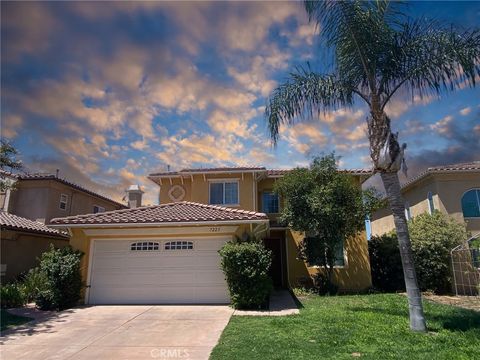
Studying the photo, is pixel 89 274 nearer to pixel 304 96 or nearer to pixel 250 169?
pixel 250 169

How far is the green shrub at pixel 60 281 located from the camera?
12297mm

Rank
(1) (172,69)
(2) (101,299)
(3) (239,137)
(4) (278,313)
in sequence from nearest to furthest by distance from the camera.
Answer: (4) (278,313) < (1) (172,69) < (2) (101,299) < (3) (239,137)

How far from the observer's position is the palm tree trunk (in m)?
8.23

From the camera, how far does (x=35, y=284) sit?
13266 mm

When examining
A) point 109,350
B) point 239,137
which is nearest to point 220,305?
point 109,350

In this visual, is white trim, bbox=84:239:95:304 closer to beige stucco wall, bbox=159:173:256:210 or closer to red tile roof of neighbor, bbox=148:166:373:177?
beige stucco wall, bbox=159:173:256:210

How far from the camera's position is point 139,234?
45.6 ft

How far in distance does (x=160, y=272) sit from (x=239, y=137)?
6738 mm

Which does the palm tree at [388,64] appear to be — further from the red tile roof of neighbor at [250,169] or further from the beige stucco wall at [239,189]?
the beige stucco wall at [239,189]

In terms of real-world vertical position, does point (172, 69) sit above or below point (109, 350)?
above

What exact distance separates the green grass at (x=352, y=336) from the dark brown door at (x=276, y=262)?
8.64 metres

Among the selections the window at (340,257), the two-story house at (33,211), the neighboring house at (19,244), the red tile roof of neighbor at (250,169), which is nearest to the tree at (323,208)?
the window at (340,257)

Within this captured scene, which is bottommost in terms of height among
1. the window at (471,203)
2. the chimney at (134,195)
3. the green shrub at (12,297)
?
the green shrub at (12,297)

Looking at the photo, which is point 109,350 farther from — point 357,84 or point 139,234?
point 357,84
